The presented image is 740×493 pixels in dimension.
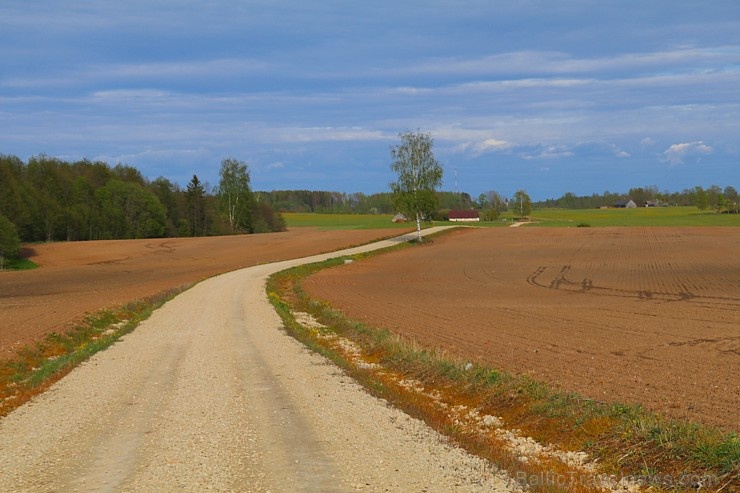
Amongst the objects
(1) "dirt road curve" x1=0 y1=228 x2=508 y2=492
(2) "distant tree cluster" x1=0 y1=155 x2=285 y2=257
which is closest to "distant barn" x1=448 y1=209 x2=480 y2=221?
(2) "distant tree cluster" x1=0 y1=155 x2=285 y2=257

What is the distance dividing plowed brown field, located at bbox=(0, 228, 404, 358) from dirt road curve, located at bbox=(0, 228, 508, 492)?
6.85 metres

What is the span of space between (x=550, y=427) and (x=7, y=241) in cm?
7634

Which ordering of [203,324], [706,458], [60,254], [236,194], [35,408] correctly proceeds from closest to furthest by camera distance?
[706,458] → [35,408] → [203,324] → [60,254] → [236,194]

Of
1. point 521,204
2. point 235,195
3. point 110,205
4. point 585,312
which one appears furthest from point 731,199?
point 585,312

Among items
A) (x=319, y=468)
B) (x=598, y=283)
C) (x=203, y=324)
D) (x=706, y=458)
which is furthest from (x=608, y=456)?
(x=598, y=283)

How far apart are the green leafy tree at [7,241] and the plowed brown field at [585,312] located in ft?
126

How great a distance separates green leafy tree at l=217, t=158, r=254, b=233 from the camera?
133m

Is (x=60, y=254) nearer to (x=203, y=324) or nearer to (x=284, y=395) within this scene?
(x=203, y=324)

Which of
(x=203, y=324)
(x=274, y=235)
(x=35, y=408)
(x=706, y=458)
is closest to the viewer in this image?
(x=706, y=458)

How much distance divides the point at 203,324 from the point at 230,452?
54.2ft

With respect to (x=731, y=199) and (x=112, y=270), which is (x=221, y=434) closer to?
(x=112, y=270)

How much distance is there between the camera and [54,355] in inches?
833

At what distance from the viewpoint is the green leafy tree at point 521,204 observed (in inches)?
7283

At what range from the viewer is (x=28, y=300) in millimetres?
39031
